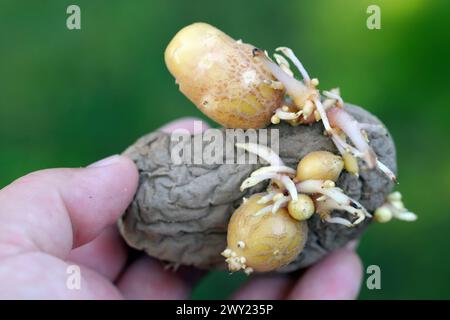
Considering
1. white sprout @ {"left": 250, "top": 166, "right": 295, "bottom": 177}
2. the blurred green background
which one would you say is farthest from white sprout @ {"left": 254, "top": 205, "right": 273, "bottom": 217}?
the blurred green background

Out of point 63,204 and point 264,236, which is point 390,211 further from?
point 63,204

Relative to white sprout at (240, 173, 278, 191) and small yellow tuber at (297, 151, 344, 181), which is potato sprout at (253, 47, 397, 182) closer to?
small yellow tuber at (297, 151, 344, 181)

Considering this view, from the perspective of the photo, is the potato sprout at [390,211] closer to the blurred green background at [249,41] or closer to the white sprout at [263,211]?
the white sprout at [263,211]

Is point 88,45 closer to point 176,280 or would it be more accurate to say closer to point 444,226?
point 176,280

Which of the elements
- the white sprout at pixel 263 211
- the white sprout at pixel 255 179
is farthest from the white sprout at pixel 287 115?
the white sprout at pixel 263 211
